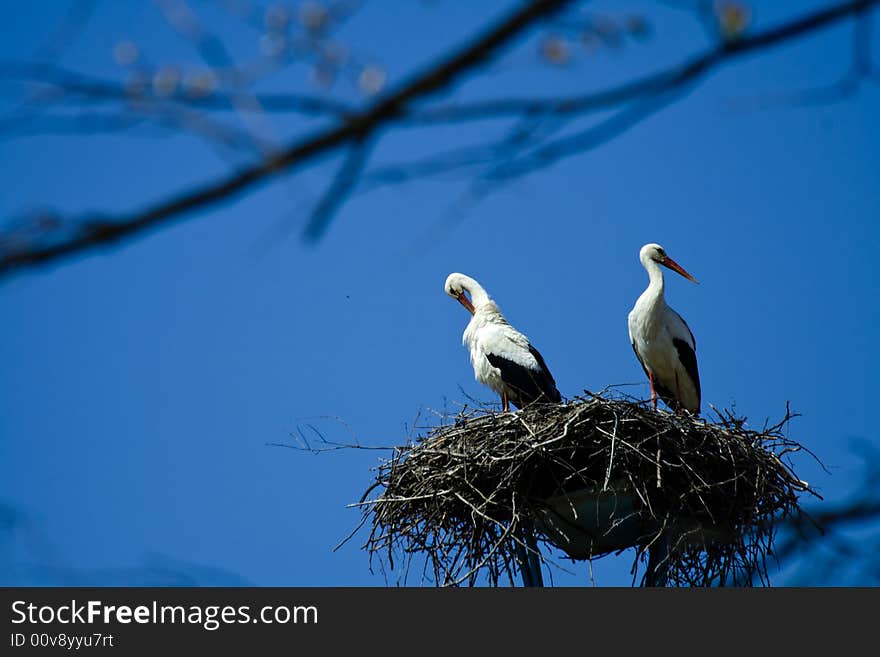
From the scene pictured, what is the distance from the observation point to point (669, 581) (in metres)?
5.83

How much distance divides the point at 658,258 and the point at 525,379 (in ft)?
5.36

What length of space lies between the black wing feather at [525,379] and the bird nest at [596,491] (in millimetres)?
1780

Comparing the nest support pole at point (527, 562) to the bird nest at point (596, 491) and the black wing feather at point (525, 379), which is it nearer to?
the bird nest at point (596, 491)

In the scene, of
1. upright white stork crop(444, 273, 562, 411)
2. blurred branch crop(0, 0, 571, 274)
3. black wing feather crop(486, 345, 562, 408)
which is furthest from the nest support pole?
blurred branch crop(0, 0, 571, 274)

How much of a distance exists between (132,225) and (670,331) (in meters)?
7.16

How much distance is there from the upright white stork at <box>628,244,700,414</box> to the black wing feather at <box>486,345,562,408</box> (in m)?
0.79

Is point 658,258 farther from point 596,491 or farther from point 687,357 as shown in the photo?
point 596,491

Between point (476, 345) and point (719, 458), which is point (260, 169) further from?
point (476, 345)

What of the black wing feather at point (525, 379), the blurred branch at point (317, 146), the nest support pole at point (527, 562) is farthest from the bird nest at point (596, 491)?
the blurred branch at point (317, 146)

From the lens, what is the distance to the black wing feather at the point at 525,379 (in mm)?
7789

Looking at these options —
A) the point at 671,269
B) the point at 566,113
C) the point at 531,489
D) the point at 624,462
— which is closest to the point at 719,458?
the point at 624,462

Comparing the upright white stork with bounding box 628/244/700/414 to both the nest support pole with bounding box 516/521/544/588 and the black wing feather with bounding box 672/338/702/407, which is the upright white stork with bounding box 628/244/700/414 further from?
the nest support pole with bounding box 516/521/544/588

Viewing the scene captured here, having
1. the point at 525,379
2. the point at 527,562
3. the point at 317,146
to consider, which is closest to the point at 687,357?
the point at 525,379

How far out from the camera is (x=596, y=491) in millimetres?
5742
